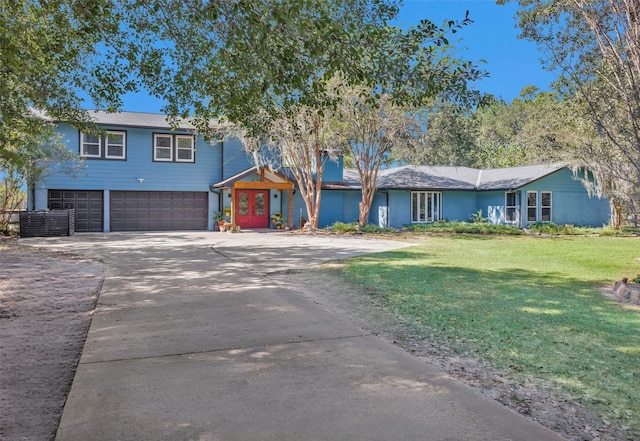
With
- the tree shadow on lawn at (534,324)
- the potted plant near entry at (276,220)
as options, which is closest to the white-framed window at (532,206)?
the potted plant near entry at (276,220)

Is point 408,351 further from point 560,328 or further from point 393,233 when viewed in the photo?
point 393,233

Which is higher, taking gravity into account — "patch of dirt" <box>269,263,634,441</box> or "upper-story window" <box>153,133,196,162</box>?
"upper-story window" <box>153,133,196,162</box>

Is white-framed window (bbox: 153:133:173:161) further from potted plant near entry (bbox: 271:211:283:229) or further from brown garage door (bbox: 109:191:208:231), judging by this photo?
potted plant near entry (bbox: 271:211:283:229)

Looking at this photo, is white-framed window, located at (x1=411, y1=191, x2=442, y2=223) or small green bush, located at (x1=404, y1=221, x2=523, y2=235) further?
white-framed window, located at (x1=411, y1=191, x2=442, y2=223)

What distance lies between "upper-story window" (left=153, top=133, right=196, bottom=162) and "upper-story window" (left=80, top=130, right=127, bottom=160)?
4.77ft

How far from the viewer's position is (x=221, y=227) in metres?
22.2

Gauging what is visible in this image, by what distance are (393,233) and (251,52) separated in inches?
649

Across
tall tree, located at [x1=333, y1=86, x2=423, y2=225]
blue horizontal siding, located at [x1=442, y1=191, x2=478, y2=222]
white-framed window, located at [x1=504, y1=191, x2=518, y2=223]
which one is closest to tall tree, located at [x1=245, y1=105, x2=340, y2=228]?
tall tree, located at [x1=333, y1=86, x2=423, y2=225]

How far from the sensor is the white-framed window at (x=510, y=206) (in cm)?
2480

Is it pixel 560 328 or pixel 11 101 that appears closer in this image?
pixel 560 328

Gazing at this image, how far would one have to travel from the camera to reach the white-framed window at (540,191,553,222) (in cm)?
2480

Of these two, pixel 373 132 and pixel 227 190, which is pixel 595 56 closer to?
pixel 373 132

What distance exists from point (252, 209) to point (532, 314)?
760 inches

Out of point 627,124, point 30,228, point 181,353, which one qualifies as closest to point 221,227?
point 30,228
